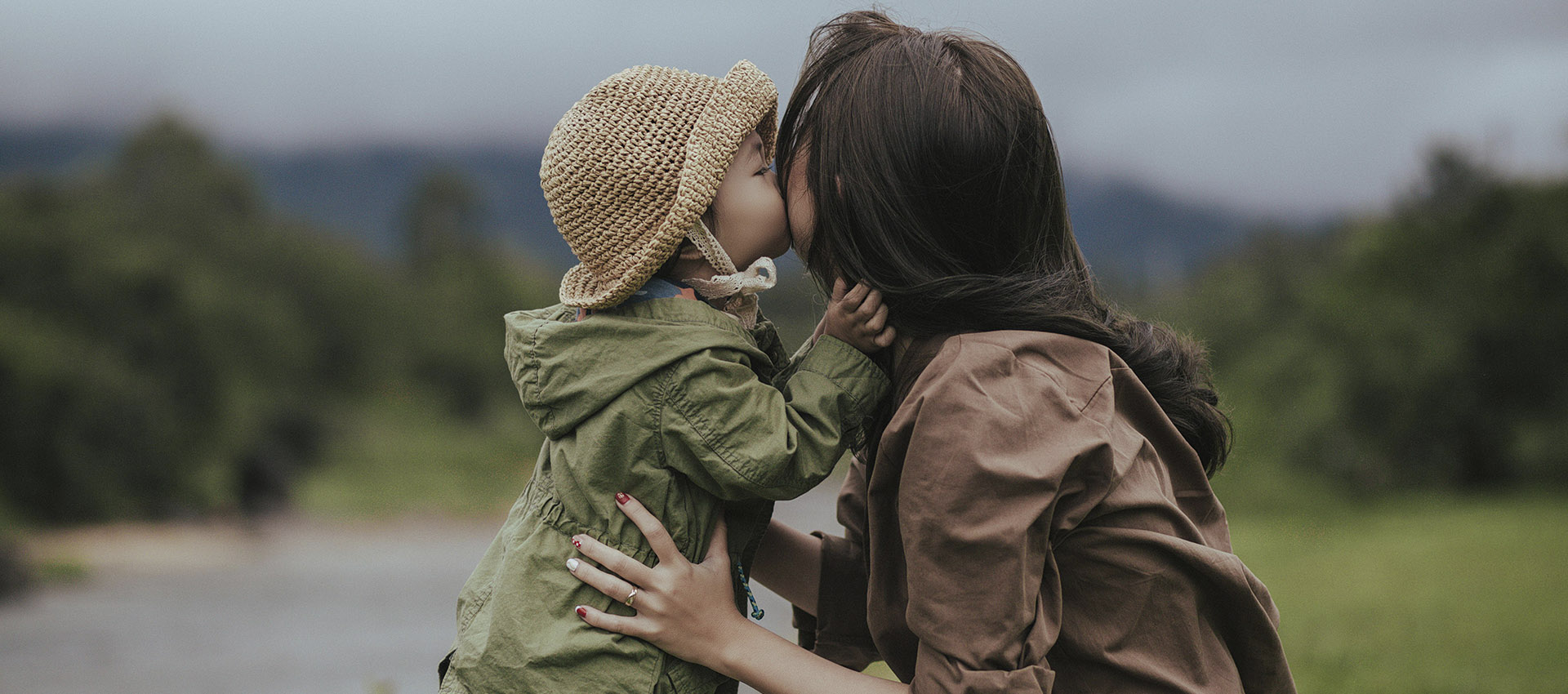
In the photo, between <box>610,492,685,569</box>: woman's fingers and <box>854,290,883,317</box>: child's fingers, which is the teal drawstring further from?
<box>854,290,883,317</box>: child's fingers

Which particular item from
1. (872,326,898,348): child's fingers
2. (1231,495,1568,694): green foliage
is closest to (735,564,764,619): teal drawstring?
(872,326,898,348): child's fingers

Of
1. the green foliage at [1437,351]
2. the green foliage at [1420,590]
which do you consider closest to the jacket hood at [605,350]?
the green foliage at [1420,590]

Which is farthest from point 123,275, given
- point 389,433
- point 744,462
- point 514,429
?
point 744,462

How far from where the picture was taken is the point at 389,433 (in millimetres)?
34375

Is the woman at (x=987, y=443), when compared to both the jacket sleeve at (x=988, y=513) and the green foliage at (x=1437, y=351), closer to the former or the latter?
the jacket sleeve at (x=988, y=513)

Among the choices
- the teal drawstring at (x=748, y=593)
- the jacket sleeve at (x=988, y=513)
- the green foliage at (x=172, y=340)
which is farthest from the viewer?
the green foliage at (x=172, y=340)

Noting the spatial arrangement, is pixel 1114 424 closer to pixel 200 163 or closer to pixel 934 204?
pixel 934 204

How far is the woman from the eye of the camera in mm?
1630

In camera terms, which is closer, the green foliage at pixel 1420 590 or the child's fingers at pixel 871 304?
the child's fingers at pixel 871 304

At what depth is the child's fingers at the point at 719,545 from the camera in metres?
2.03

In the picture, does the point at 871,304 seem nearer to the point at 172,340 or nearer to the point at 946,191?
the point at 946,191

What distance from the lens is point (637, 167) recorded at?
1.90m

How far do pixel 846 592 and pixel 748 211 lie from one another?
786 mm

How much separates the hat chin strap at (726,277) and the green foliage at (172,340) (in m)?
21.7
